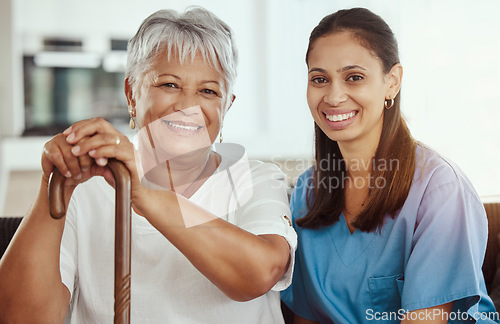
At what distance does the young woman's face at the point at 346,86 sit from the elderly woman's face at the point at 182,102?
0.88 feet

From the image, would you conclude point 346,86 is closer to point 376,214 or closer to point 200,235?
point 376,214

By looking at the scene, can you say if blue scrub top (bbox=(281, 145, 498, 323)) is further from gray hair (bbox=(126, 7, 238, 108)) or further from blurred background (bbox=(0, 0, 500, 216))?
blurred background (bbox=(0, 0, 500, 216))

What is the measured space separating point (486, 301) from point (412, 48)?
304 cm

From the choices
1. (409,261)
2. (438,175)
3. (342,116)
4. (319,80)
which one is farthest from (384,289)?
(319,80)

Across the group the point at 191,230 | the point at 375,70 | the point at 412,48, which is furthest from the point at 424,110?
the point at 191,230

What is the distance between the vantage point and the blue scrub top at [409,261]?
1062 mm

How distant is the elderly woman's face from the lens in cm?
105

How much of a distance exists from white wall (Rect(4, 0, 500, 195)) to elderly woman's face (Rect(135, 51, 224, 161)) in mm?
2937

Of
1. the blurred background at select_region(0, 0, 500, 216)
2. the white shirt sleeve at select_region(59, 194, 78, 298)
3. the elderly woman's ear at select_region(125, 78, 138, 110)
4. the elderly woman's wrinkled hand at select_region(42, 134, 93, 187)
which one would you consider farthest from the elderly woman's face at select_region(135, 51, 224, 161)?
the blurred background at select_region(0, 0, 500, 216)

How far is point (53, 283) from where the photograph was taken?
0.91 meters

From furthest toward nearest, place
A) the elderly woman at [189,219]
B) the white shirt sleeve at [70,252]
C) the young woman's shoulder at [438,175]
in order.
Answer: the young woman's shoulder at [438,175] → the white shirt sleeve at [70,252] → the elderly woman at [189,219]

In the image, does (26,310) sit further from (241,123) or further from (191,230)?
(241,123)

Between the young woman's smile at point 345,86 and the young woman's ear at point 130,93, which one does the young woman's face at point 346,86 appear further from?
the young woman's ear at point 130,93

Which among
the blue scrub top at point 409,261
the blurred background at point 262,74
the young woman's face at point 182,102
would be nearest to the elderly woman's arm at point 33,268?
the young woman's face at point 182,102
